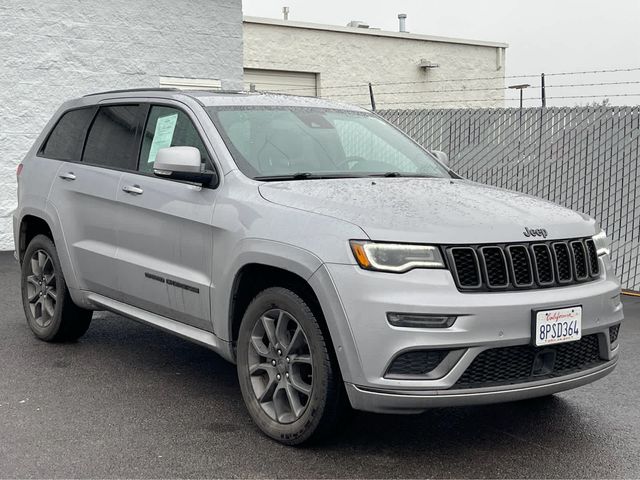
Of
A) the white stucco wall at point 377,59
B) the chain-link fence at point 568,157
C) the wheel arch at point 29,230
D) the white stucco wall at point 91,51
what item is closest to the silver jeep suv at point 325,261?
the wheel arch at point 29,230

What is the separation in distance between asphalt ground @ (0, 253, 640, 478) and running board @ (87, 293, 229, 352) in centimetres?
40

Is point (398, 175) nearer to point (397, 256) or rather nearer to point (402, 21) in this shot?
point (397, 256)

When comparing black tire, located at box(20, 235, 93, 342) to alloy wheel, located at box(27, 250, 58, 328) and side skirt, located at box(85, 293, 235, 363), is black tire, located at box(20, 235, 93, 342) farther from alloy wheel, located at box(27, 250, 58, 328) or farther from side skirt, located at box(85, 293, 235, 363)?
side skirt, located at box(85, 293, 235, 363)

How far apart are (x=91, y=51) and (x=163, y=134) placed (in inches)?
342

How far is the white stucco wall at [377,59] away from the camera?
23.2m

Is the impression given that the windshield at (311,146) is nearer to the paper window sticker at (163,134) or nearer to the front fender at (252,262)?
the paper window sticker at (163,134)

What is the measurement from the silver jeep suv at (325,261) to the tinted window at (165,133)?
0.5 inches

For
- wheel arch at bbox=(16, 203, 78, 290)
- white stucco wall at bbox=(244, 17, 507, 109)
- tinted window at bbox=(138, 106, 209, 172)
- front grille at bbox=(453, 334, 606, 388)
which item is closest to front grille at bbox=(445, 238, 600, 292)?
front grille at bbox=(453, 334, 606, 388)

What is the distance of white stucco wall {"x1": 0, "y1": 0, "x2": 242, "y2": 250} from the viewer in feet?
42.2

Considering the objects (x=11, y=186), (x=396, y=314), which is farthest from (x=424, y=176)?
(x=11, y=186)

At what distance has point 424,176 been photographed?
5395mm

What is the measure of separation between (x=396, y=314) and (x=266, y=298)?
2.69ft

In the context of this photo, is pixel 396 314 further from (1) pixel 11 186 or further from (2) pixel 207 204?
(1) pixel 11 186

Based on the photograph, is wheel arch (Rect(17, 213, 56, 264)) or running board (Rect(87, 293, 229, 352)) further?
wheel arch (Rect(17, 213, 56, 264))
